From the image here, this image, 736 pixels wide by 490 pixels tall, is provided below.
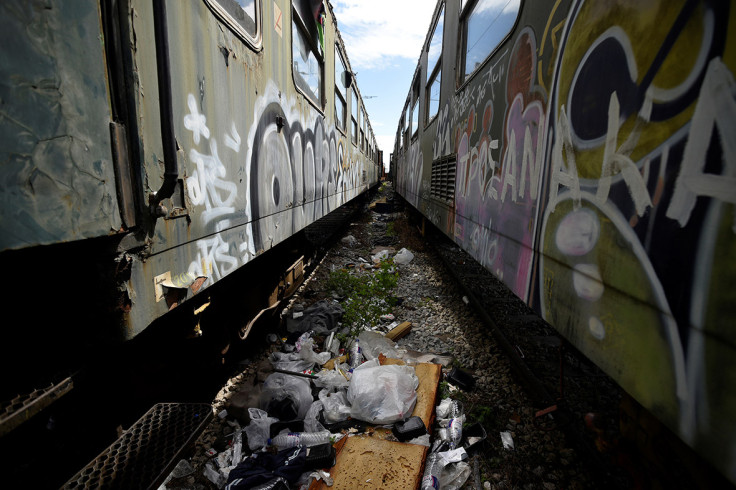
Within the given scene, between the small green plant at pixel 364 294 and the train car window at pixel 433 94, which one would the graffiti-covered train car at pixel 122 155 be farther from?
the train car window at pixel 433 94

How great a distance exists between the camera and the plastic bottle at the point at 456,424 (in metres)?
2.32

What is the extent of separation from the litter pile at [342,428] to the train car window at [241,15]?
240 cm

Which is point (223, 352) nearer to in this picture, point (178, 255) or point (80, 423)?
point (80, 423)

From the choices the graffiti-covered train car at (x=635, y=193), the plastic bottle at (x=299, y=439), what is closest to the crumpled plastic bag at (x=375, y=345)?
the plastic bottle at (x=299, y=439)

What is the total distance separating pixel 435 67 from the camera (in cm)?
590

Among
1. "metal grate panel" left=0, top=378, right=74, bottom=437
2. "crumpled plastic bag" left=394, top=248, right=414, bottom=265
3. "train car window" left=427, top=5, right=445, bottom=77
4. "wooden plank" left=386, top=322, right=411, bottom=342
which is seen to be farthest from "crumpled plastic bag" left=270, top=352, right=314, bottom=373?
"train car window" left=427, top=5, right=445, bottom=77

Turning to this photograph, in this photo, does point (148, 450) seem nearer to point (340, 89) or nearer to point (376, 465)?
point (376, 465)

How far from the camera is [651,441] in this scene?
1.42m

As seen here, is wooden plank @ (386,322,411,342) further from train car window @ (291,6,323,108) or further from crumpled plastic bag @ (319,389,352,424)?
train car window @ (291,6,323,108)

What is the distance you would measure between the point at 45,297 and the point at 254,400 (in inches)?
69.8

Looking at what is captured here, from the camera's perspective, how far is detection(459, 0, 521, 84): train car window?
264cm

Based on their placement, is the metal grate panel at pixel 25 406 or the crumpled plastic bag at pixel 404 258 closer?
the metal grate panel at pixel 25 406

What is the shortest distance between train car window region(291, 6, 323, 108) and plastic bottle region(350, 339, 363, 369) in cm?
262

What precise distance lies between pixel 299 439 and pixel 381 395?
1.97 ft
